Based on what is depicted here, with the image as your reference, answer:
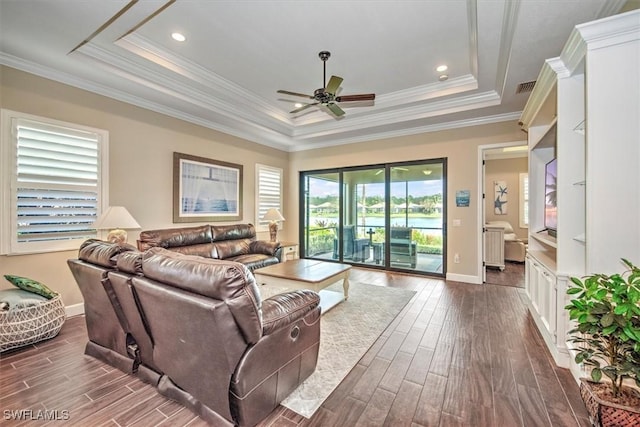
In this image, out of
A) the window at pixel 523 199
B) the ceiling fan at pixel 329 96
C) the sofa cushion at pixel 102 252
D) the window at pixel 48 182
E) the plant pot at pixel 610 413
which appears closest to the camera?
the plant pot at pixel 610 413

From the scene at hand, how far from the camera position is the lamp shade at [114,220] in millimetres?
3215

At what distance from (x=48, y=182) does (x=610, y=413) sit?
5393 millimetres

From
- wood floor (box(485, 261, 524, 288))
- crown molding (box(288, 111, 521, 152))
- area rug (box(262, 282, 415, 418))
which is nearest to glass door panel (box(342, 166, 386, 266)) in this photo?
crown molding (box(288, 111, 521, 152))

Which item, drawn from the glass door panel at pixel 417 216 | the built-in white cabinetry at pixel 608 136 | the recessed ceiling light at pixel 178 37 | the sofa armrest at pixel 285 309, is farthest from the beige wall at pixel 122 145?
the built-in white cabinetry at pixel 608 136

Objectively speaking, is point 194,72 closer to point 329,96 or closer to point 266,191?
point 329,96

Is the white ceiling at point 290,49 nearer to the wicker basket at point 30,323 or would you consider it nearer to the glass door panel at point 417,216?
the glass door panel at point 417,216

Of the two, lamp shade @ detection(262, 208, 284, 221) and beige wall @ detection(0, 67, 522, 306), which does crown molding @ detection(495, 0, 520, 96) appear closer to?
beige wall @ detection(0, 67, 522, 306)

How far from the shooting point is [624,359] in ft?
5.18

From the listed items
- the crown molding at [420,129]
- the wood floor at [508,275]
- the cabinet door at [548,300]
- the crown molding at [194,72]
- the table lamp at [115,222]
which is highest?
the crown molding at [194,72]

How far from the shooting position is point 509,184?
741 cm

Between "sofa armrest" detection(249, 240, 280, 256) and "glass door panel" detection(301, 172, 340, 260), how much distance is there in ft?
6.38

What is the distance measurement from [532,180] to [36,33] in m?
5.91

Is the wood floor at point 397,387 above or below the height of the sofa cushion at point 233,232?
below

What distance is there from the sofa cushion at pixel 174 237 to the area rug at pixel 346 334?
140 centimetres
